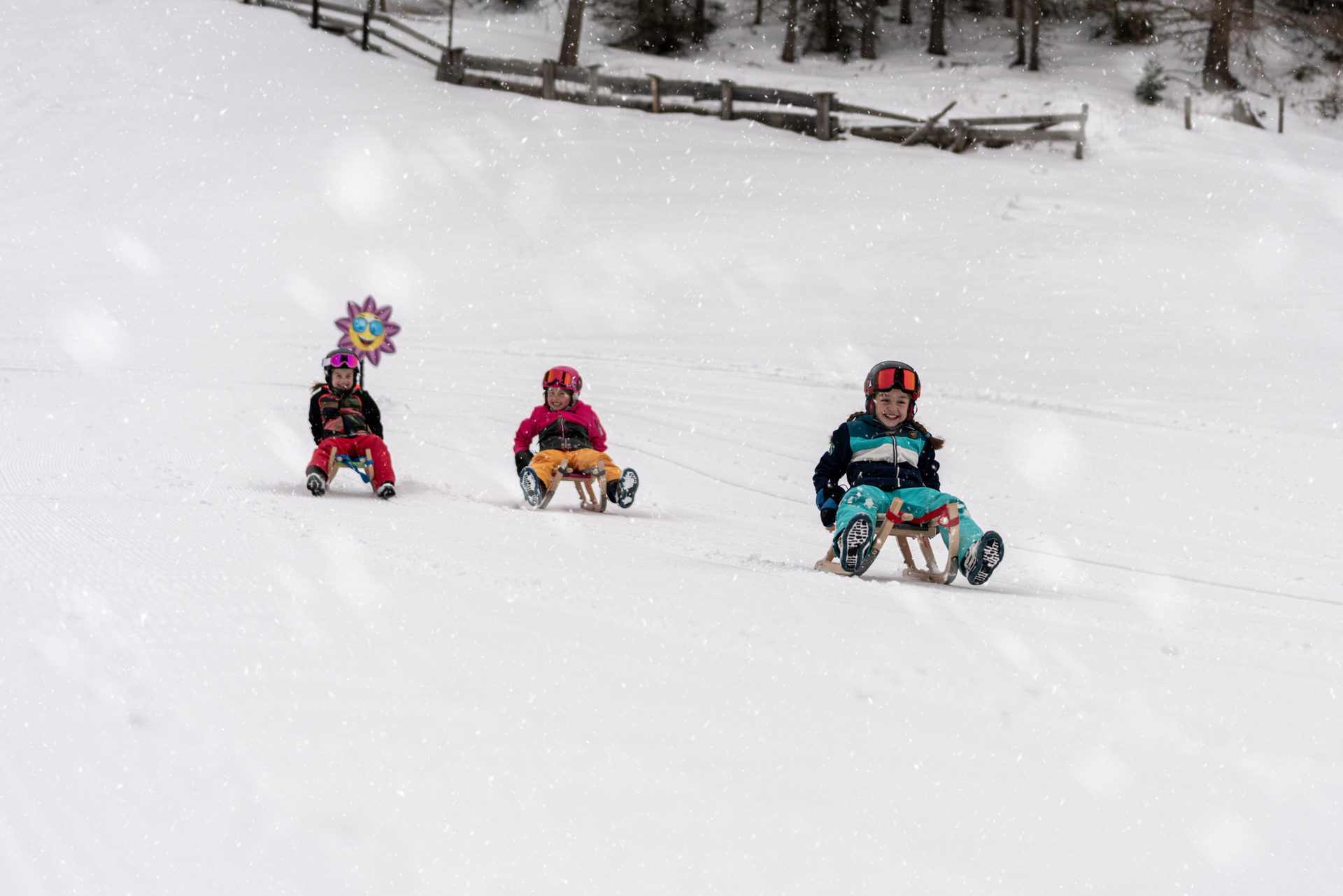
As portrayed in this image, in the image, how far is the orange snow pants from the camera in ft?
25.4

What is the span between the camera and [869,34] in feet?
117

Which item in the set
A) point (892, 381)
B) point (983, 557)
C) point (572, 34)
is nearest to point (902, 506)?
point (983, 557)

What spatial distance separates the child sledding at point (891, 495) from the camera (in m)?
5.28

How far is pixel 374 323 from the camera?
30.3 ft

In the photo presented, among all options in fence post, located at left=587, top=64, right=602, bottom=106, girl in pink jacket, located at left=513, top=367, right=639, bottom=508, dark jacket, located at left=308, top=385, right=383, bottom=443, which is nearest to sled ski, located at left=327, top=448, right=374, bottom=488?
dark jacket, located at left=308, top=385, right=383, bottom=443

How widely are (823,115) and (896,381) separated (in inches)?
772

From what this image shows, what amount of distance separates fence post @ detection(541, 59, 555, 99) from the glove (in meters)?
22.0

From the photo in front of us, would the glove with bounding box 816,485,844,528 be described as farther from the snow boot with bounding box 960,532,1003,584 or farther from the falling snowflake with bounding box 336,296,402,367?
the falling snowflake with bounding box 336,296,402,367

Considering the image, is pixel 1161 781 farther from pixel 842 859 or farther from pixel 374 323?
pixel 374 323

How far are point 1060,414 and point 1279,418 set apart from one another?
216cm

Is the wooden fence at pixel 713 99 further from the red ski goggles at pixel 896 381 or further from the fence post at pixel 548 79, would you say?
the red ski goggles at pixel 896 381

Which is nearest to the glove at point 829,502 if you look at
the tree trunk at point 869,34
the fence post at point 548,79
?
the fence post at point 548,79

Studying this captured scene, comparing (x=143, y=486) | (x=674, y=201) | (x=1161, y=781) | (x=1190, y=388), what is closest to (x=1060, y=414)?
(x=1190, y=388)

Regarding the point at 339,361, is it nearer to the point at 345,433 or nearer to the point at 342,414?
the point at 342,414
